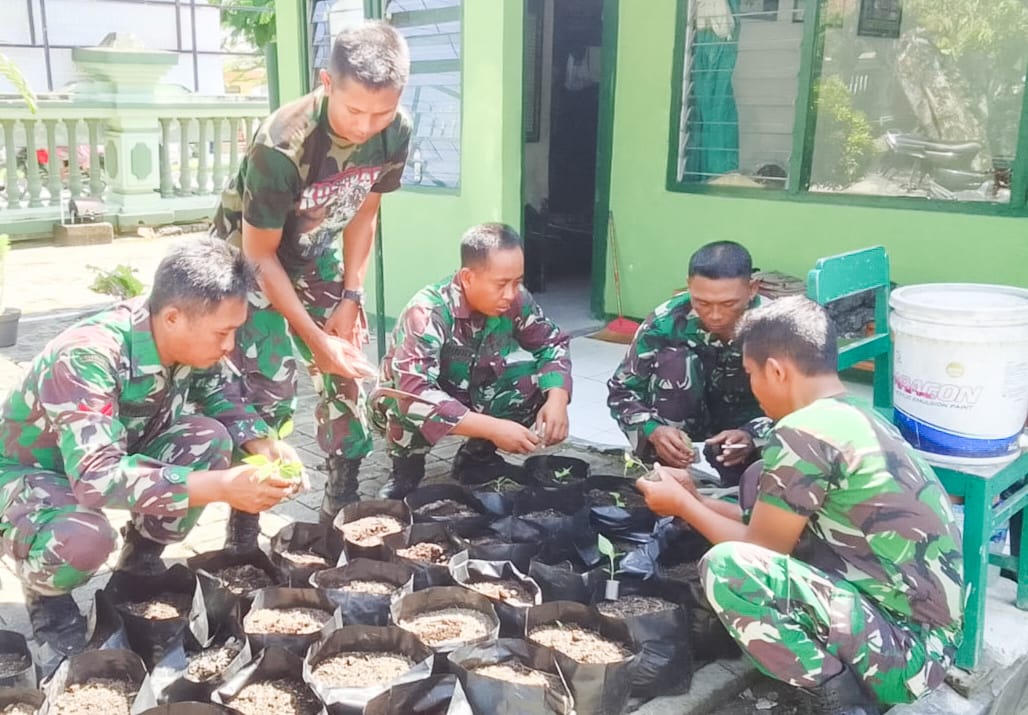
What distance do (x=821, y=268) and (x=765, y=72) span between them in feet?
9.50

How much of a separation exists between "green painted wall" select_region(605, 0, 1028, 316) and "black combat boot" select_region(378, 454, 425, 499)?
2.49 m

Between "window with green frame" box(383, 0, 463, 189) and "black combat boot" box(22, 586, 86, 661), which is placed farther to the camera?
"window with green frame" box(383, 0, 463, 189)

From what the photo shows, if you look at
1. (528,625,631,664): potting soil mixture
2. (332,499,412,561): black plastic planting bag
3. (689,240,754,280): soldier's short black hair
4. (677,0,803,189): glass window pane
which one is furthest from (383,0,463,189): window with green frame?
(528,625,631,664): potting soil mixture

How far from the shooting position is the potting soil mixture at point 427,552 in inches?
101

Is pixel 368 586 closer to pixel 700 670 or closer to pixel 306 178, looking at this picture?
pixel 700 670

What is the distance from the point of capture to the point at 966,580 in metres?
2.18

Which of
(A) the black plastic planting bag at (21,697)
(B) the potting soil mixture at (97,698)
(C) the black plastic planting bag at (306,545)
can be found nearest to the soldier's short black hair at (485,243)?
(C) the black plastic planting bag at (306,545)

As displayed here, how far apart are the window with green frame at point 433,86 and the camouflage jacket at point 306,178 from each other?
2.25m

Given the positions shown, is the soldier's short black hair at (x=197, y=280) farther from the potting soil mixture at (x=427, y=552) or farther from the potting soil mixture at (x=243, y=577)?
the potting soil mixture at (x=427, y=552)

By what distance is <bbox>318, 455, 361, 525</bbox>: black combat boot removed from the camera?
3139 mm

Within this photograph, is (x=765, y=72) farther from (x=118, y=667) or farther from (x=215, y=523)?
(x=118, y=667)

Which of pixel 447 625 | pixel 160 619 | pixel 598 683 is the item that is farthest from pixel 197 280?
pixel 598 683

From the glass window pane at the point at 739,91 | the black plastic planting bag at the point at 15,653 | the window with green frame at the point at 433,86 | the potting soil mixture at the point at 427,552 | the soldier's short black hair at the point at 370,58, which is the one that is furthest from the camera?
the window with green frame at the point at 433,86

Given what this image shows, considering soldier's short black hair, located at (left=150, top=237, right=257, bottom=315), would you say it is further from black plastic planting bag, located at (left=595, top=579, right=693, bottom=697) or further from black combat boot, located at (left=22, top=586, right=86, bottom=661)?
black plastic planting bag, located at (left=595, top=579, right=693, bottom=697)
